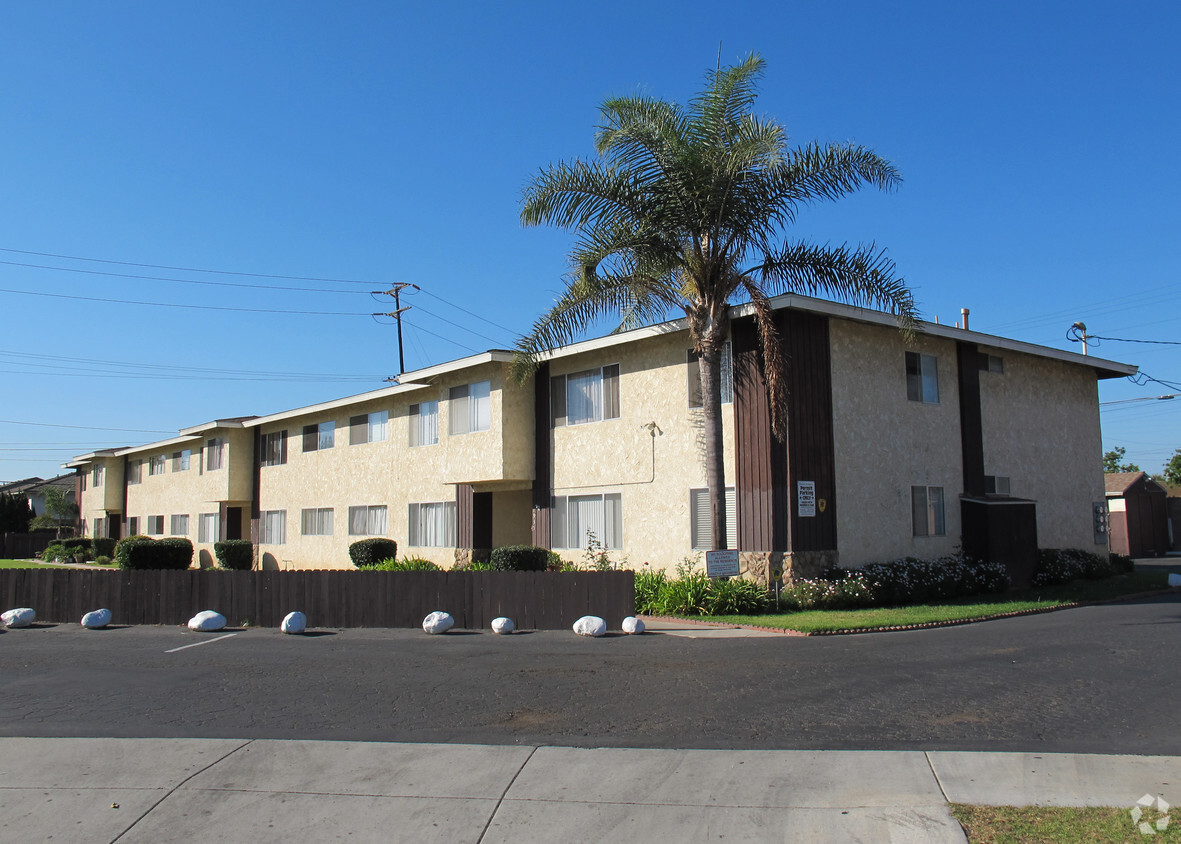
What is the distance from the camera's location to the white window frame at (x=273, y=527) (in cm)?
3469

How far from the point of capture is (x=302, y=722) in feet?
28.5

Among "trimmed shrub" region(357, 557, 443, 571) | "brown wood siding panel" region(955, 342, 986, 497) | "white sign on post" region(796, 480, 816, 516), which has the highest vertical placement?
"brown wood siding panel" region(955, 342, 986, 497)

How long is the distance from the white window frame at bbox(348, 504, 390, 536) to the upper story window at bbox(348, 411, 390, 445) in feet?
7.07

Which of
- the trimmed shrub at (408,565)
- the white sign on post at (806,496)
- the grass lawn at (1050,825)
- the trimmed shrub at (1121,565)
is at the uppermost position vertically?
the white sign on post at (806,496)

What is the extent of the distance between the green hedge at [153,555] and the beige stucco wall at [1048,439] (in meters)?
26.9

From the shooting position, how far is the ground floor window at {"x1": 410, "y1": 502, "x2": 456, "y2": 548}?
2631 centimetres

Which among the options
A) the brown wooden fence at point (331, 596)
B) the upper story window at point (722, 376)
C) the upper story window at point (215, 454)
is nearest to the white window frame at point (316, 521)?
the upper story window at point (215, 454)

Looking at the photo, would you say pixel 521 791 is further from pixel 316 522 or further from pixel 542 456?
pixel 316 522

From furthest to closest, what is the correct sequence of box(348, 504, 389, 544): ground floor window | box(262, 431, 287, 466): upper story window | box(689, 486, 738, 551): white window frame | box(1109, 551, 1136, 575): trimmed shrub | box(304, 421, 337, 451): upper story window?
box(262, 431, 287, 466): upper story window, box(304, 421, 337, 451): upper story window, box(348, 504, 389, 544): ground floor window, box(1109, 551, 1136, 575): trimmed shrub, box(689, 486, 738, 551): white window frame

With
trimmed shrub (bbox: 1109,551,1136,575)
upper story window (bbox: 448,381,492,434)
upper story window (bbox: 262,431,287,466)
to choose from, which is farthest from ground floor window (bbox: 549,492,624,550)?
upper story window (bbox: 262,431,287,466)

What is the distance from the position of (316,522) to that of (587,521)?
554 inches

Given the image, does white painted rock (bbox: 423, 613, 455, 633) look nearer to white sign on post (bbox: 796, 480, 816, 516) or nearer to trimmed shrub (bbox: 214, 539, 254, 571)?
white sign on post (bbox: 796, 480, 816, 516)

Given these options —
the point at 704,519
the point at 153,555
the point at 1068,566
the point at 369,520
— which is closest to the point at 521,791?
the point at 704,519

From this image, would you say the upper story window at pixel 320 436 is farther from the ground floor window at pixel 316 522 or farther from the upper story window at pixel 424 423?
the upper story window at pixel 424 423
